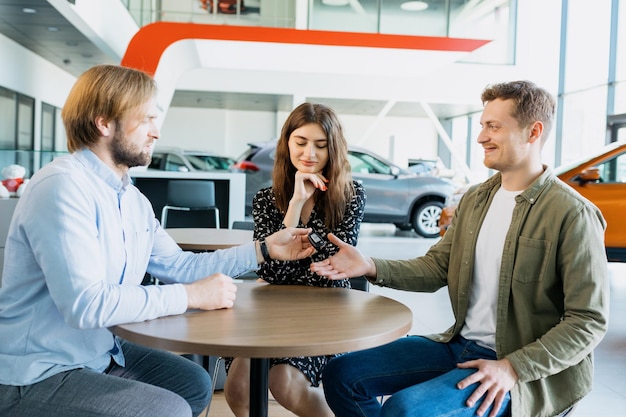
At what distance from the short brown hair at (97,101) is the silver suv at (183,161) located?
28.4 feet

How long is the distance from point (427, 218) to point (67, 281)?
8.33m

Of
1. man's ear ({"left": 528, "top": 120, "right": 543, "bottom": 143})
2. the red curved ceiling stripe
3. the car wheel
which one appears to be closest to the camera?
man's ear ({"left": 528, "top": 120, "right": 543, "bottom": 143})

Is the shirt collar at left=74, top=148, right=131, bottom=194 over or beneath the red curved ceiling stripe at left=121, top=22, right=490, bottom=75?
beneath

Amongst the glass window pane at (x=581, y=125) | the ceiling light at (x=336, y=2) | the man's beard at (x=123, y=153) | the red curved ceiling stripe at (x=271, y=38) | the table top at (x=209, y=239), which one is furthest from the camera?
the glass window pane at (x=581, y=125)

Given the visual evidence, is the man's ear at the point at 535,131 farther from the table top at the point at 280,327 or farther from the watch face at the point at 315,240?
the watch face at the point at 315,240

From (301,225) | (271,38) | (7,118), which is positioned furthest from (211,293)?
(271,38)

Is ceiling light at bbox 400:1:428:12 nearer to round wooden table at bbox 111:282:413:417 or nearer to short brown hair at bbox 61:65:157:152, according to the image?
round wooden table at bbox 111:282:413:417

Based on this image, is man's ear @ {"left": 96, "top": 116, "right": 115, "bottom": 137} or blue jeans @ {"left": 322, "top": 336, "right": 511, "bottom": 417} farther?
blue jeans @ {"left": 322, "top": 336, "right": 511, "bottom": 417}

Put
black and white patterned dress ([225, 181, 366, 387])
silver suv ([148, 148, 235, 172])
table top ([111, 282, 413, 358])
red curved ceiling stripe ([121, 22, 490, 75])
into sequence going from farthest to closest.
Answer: silver suv ([148, 148, 235, 172]), red curved ceiling stripe ([121, 22, 490, 75]), black and white patterned dress ([225, 181, 366, 387]), table top ([111, 282, 413, 358])

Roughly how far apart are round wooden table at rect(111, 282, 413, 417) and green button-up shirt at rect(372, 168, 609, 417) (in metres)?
0.28

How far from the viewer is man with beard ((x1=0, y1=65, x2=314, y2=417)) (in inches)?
53.8

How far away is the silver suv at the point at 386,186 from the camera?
895 cm

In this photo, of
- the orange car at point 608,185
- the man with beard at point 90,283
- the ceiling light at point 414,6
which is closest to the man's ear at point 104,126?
the man with beard at point 90,283

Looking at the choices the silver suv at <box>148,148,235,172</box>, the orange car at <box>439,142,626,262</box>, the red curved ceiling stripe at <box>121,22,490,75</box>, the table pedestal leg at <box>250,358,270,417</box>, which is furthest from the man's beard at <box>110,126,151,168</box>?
the silver suv at <box>148,148,235,172</box>
